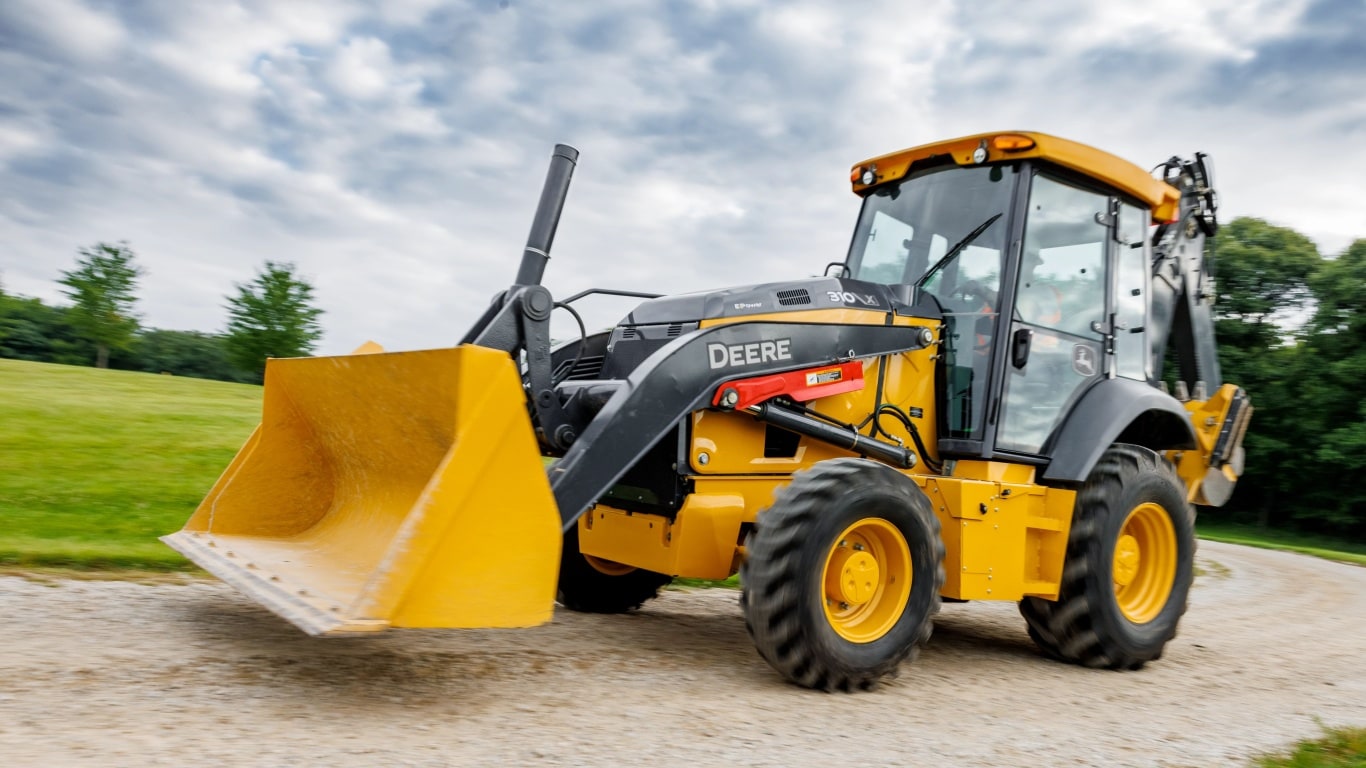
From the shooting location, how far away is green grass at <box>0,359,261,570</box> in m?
7.07

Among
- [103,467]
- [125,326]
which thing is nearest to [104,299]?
[125,326]

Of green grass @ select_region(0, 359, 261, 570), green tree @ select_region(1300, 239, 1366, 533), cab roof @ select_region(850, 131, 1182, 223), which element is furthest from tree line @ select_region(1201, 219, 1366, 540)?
green grass @ select_region(0, 359, 261, 570)

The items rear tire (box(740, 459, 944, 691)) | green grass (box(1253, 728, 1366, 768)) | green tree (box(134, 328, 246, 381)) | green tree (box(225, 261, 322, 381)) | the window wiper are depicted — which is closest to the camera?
green grass (box(1253, 728, 1366, 768))

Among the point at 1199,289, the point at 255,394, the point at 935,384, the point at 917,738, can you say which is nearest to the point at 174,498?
the point at 935,384

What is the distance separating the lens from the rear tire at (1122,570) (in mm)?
5949

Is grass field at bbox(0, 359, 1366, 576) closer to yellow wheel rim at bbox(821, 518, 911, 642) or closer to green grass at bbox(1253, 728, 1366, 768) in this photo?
yellow wheel rim at bbox(821, 518, 911, 642)

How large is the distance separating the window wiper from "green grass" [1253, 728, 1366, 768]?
303cm

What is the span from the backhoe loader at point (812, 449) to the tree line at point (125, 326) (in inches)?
1314

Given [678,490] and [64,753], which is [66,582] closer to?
[64,753]

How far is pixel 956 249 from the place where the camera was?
6145 mm

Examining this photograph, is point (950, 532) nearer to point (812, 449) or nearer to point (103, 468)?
point (812, 449)

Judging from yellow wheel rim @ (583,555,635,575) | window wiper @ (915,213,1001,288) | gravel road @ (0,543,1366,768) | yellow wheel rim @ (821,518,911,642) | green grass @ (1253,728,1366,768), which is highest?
window wiper @ (915,213,1001,288)

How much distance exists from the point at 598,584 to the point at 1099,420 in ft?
10.4

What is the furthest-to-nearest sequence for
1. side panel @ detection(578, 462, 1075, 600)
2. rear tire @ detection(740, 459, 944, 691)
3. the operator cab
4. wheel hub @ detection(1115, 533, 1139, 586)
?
wheel hub @ detection(1115, 533, 1139, 586)
the operator cab
side panel @ detection(578, 462, 1075, 600)
rear tire @ detection(740, 459, 944, 691)
